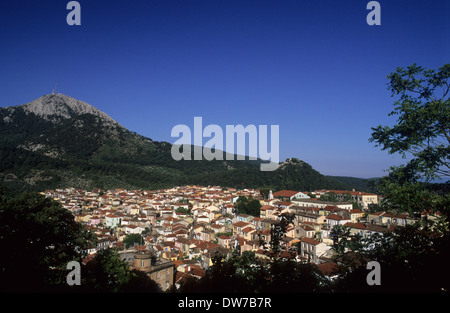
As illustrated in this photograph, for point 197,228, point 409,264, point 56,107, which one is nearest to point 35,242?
point 409,264

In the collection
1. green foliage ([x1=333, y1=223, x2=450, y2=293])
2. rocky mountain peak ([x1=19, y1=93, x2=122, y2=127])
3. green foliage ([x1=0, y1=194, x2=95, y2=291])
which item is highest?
rocky mountain peak ([x1=19, y1=93, x2=122, y2=127])

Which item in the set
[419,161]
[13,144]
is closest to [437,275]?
[419,161]

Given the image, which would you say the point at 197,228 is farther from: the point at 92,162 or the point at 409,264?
the point at 92,162

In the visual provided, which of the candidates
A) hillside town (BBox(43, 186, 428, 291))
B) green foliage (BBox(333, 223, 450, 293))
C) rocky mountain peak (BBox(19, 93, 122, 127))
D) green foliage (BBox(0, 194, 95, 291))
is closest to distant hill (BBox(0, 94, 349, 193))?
rocky mountain peak (BBox(19, 93, 122, 127))

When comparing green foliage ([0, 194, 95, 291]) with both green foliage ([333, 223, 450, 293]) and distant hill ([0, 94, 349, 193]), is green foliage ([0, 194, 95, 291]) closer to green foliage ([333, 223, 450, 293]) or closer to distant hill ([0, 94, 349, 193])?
green foliage ([333, 223, 450, 293])

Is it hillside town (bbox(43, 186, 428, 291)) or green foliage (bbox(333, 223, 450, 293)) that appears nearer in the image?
green foliage (bbox(333, 223, 450, 293))
